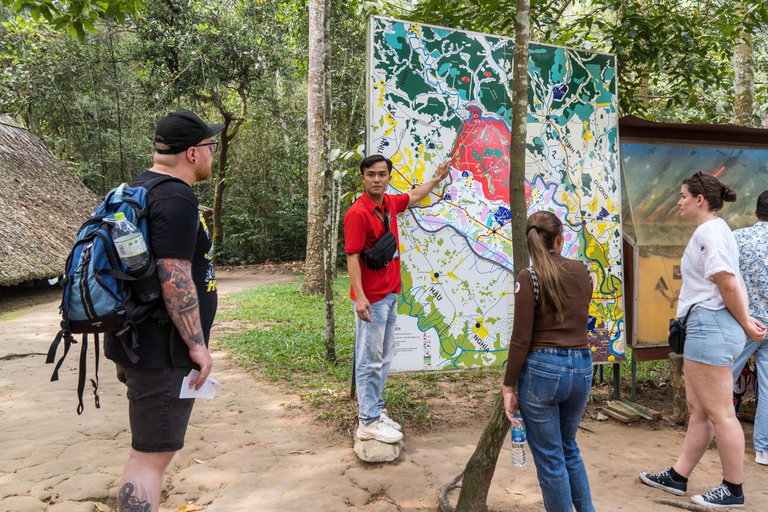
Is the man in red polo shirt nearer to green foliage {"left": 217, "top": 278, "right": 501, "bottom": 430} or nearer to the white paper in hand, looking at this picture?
green foliage {"left": 217, "top": 278, "right": 501, "bottom": 430}

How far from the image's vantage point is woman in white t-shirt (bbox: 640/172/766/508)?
2.95 meters

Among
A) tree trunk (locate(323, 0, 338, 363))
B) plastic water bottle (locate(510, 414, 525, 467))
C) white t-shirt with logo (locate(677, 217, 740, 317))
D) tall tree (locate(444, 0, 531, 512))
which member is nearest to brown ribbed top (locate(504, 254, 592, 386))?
plastic water bottle (locate(510, 414, 525, 467))

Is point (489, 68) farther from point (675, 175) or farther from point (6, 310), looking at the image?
Result: point (6, 310)

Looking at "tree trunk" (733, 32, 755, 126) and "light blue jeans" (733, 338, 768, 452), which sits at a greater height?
"tree trunk" (733, 32, 755, 126)

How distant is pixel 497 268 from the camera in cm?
431

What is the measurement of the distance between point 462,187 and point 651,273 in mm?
1896

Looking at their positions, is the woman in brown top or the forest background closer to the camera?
the woman in brown top

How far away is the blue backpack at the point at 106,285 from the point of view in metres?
2.04

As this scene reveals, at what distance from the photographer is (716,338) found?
296 cm

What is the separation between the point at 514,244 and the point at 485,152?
5.54ft

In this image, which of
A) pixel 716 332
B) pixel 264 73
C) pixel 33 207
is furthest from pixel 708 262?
pixel 264 73

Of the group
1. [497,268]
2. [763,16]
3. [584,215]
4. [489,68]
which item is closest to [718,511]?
[497,268]

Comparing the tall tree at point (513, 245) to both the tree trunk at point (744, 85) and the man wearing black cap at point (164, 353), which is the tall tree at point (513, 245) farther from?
the tree trunk at point (744, 85)

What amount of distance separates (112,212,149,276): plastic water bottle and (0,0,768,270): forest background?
2.45m
